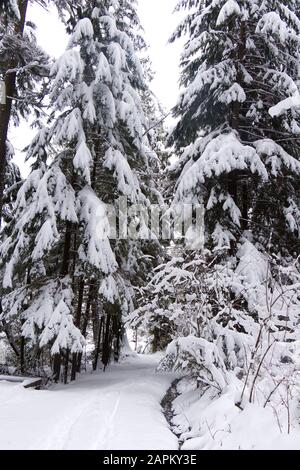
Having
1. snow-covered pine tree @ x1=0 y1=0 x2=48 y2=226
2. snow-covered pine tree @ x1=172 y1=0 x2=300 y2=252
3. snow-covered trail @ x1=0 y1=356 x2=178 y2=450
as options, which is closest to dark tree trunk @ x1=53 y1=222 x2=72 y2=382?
snow-covered trail @ x1=0 y1=356 x2=178 y2=450

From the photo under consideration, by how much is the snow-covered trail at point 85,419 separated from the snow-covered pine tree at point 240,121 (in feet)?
13.3

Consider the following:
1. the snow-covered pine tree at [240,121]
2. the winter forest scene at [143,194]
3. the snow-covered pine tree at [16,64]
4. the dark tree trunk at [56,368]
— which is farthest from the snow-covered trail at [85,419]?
the snow-covered pine tree at [16,64]

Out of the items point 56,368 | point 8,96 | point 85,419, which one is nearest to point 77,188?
point 8,96

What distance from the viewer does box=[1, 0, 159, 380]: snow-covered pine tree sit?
33.0 ft

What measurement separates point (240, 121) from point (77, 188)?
4790 millimetres

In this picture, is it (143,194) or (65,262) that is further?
(143,194)

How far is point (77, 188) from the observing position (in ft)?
39.0

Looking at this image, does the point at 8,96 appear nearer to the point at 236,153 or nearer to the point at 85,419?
the point at 236,153

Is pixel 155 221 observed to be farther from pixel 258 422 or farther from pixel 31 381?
pixel 258 422

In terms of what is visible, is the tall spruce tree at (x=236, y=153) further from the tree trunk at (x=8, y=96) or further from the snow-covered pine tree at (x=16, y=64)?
the tree trunk at (x=8, y=96)

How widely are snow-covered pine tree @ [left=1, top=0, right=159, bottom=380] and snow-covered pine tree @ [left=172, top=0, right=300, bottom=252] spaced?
65.9 inches

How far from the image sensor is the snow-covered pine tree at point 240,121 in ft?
33.8

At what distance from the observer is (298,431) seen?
5.03 meters
